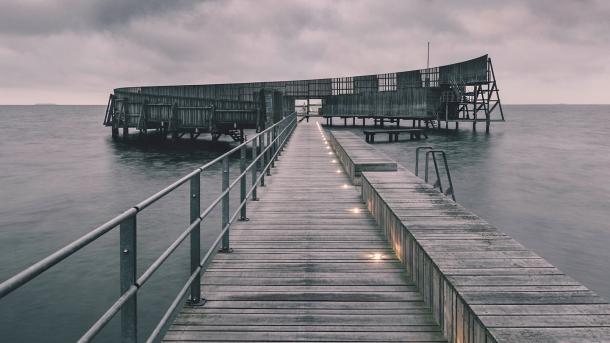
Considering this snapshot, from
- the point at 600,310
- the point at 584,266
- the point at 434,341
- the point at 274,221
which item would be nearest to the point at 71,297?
the point at 274,221

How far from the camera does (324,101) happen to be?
63.4 m

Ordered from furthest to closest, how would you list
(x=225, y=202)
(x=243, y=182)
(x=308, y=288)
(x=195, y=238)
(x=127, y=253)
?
(x=243, y=182)
(x=225, y=202)
(x=308, y=288)
(x=195, y=238)
(x=127, y=253)

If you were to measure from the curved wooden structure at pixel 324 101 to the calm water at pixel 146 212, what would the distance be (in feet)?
11.3

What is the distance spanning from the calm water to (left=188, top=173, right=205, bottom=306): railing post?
4.52 meters

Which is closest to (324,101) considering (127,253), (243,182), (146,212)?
(146,212)

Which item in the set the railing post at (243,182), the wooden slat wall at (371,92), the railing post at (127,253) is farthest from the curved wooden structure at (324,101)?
the railing post at (127,253)

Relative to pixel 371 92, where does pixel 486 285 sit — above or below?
below

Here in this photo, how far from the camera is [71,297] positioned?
9906 millimetres

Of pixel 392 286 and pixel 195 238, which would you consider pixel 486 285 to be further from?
pixel 195 238

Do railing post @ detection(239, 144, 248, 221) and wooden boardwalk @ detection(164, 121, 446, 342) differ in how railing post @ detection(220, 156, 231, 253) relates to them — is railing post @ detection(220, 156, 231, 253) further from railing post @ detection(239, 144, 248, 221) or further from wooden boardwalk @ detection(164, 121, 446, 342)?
railing post @ detection(239, 144, 248, 221)

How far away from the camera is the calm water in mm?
9648

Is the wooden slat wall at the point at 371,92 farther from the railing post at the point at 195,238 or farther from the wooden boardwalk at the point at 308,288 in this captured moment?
the railing post at the point at 195,238

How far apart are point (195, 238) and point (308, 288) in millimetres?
1296

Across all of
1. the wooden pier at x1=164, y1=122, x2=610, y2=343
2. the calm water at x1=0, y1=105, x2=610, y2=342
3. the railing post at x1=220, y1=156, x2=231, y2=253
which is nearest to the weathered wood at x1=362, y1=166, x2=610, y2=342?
the wooden pier at x1=164, y1=122, x2=610, y2=343
